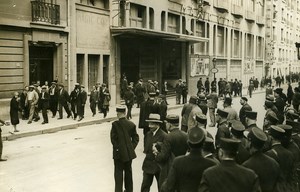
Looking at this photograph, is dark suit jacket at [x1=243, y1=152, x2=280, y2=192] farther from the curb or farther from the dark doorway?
the dark doorway

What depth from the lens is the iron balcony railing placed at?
21.0 meters

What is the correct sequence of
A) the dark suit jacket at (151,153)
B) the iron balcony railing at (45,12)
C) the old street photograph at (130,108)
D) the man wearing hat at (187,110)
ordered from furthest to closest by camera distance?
the iron balcony railing at (45,12) → the man wearing hat at (187,110) → the dark suit jacket at (151,153) → the old street photograph at (130,108)

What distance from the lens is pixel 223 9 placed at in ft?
148

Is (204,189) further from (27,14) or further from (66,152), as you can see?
(27,14)

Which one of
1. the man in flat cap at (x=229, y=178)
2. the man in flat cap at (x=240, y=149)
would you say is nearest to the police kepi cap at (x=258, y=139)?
the man in flat cap at (x=229, y=178)

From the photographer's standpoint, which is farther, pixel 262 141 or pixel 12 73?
pixel 12 73

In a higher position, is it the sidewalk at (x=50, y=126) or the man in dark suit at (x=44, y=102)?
the man in dark suit at (x=44, y=102)

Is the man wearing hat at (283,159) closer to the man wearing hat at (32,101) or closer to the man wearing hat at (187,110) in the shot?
the man wearing hat at (187,110)

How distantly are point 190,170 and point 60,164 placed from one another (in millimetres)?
6969

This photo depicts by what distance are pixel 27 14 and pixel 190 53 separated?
66.2 feet

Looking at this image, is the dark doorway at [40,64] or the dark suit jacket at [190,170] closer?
the dark suit jacket at [190,170]

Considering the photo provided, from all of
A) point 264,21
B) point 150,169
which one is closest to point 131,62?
point 150,169

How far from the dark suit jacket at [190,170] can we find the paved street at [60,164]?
4.15 meters

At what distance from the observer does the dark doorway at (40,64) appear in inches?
855
